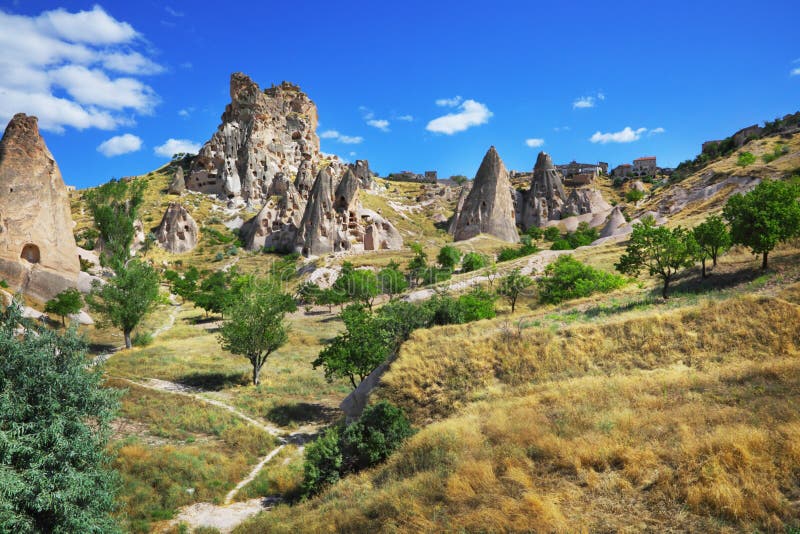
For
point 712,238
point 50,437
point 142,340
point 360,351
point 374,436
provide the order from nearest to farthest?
1. point 50,437
2. point 374,436
3. point 360,351
4. point 712,238
5. point 142,340

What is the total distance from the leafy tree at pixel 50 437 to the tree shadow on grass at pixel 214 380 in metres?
14.9

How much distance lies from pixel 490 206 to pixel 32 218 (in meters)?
68.7

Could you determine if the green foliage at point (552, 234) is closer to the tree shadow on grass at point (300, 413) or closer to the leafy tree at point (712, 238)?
the leafy tree at point (712, 238)

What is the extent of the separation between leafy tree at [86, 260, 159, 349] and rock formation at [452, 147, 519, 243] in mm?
61489

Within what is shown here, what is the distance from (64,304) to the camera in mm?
32656

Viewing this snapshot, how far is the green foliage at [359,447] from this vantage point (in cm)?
1477

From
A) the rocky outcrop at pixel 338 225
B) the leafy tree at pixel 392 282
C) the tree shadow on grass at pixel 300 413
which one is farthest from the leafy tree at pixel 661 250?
the rocky outcrop at pixel 338 225

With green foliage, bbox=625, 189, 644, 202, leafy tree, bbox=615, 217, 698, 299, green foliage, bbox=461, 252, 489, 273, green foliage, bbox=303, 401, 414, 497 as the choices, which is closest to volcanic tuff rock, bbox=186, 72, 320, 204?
green foliage, bbox=461, 252, 489, 273

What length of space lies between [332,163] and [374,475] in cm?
10292

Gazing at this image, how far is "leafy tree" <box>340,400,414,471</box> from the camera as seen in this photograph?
14711 millimetres

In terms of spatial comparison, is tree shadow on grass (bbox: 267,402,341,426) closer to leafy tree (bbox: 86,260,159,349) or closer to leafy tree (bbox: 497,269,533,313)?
leafy tree (bbox: 86,260,159,349)

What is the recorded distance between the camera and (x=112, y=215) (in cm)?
4475

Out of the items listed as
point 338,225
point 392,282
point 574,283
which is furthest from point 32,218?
point 338,225

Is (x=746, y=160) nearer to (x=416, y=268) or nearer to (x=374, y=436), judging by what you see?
(x=416, y=268)
